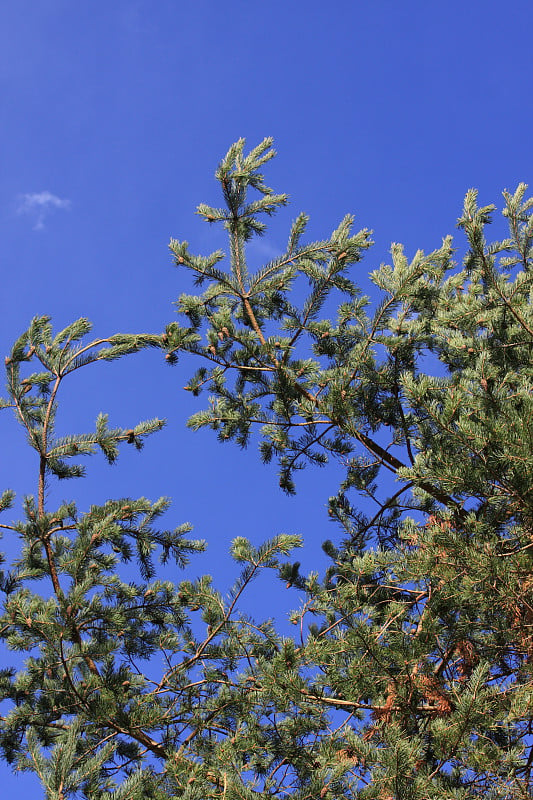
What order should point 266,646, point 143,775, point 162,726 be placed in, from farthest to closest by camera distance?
point 266,646 → point 162,726 → point 143,775

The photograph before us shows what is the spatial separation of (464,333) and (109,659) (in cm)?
320

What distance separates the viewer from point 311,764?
11.1ft

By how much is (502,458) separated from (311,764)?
6.00 feet

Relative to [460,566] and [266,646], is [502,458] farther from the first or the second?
[266,646]

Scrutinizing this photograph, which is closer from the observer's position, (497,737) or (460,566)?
(460,566)

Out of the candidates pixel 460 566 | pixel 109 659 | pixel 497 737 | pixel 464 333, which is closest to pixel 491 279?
pixel 464 333

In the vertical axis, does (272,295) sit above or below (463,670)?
above

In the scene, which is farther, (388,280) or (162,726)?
(388,280)

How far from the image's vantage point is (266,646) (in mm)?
4223

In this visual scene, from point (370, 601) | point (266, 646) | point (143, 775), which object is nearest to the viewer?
point (143, 775)

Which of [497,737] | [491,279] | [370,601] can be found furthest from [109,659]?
[491,279]

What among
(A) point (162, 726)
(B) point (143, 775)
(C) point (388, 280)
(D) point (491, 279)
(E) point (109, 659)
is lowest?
(B) point (143, 775)

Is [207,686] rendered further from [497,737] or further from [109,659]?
[497,737]

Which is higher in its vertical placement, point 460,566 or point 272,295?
point 272,295
